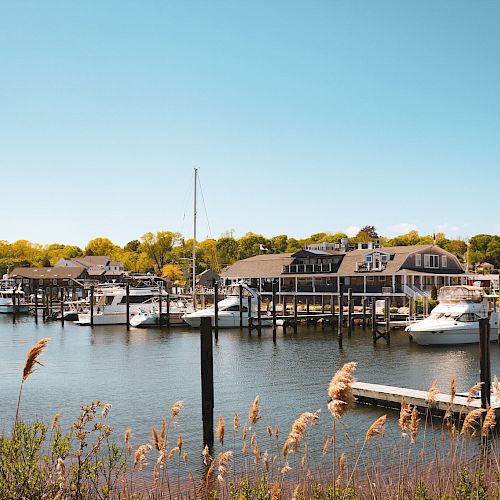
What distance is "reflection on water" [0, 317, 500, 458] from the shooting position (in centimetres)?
2438

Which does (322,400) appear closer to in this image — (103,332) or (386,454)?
(386,454)

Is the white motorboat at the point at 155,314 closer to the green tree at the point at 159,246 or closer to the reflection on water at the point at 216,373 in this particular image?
the reflection on water at the point at 216,373

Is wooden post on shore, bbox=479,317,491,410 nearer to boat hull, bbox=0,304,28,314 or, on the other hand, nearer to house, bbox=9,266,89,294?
boat hull, bbox=0,304,28,314

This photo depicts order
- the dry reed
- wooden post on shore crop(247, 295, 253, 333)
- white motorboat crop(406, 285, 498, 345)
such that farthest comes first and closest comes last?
wooden post on shore crop(247, 295, 253, 333) < white motorboat crop(406, 285, 498, 345) < the dry reed

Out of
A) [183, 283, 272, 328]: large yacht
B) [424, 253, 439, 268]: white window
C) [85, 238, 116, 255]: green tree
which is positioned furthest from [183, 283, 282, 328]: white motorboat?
[85, 238, 116, 255]: green tree

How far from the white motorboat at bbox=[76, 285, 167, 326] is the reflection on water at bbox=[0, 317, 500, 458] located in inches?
403

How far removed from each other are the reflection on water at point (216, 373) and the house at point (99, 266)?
7037cm

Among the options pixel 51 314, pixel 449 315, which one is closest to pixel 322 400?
pixel 449 315

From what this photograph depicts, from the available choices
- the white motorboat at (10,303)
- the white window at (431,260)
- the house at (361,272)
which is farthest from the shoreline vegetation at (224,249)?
the white window at (431,260)

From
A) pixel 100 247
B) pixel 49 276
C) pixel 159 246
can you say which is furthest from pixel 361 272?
pixel 100 247

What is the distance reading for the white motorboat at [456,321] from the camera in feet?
150

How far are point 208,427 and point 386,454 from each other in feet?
16.4

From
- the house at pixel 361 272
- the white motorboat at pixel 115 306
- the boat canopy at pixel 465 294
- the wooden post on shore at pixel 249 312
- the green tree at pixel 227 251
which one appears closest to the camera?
the boat canopy at pixel 465 294

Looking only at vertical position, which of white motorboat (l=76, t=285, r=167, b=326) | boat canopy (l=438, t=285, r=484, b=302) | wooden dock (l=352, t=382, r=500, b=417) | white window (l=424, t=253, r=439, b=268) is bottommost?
wooden dock (l=352, t=382, r=500, b=417)
